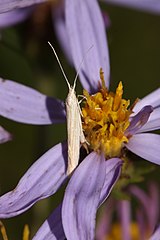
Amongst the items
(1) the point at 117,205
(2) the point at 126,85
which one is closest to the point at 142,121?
(1) the point at 117,205

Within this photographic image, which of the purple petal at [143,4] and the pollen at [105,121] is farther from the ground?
the purple petal at [143,4]

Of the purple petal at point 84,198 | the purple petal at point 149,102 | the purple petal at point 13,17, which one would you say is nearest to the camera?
the purple petal at point 84,198

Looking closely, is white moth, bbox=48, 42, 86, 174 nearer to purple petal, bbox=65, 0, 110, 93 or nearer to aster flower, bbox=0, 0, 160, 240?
aster flower, bbox=0, 0, 160, 240

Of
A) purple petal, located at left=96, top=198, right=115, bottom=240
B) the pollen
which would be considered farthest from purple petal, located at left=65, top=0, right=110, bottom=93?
purple petal, located at left=96, top=198, right=115, bottom=240

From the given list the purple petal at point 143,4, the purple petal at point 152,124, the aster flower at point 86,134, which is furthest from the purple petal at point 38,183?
the purple petal at point 143,4

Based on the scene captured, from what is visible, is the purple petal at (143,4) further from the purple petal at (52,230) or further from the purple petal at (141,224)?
the purple petal at (52,230)

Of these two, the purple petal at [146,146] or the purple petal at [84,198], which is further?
the purple petal at [146,146]

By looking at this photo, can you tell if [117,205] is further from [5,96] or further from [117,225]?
[5,96]
